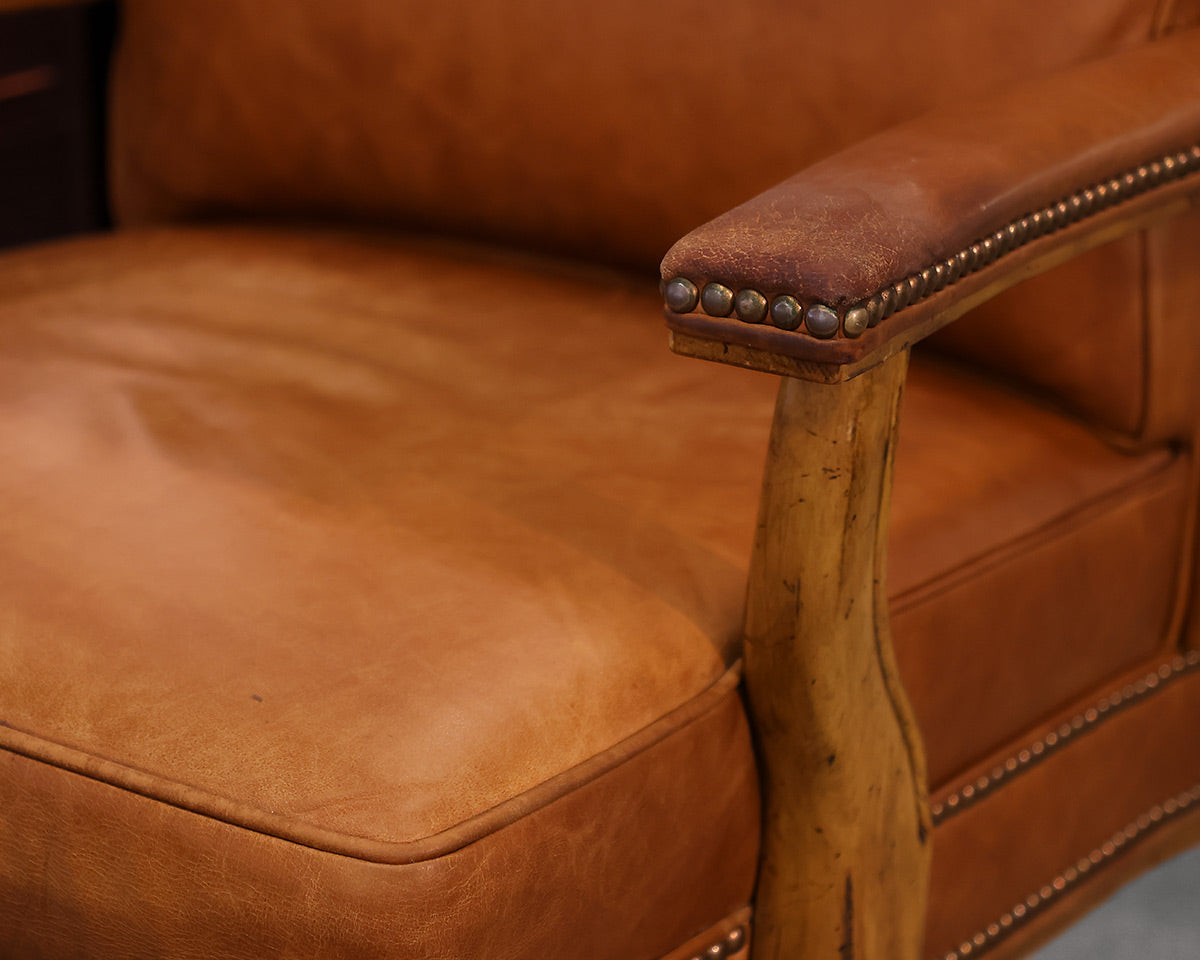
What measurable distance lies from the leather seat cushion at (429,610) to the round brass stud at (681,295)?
175 millimetres

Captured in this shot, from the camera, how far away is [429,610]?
75 cm

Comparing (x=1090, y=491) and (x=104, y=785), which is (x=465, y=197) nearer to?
(x=1090, y=491)

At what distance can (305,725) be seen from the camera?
68cm

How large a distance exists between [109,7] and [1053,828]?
115 centimetres

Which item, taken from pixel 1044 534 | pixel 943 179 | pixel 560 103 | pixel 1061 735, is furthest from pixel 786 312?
pixel 560 103

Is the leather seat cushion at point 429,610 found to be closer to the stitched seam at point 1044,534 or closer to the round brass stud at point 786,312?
the stitched seam at point 1044,534

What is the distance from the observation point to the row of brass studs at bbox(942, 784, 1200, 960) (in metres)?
1.04

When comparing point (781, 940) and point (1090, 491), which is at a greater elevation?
point (1090, 491)

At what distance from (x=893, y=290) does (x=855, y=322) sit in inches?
1.5

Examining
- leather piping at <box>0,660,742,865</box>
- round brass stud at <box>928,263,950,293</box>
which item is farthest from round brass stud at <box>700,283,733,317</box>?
leather piping at <box>0,660,742,865</box>

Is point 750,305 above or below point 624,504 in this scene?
above

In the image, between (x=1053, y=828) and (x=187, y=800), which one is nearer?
(x=187, y=800)

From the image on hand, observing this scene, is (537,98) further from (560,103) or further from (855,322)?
(855,322)

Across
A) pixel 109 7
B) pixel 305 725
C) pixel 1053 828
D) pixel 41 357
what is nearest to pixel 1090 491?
pixel 1053 828
